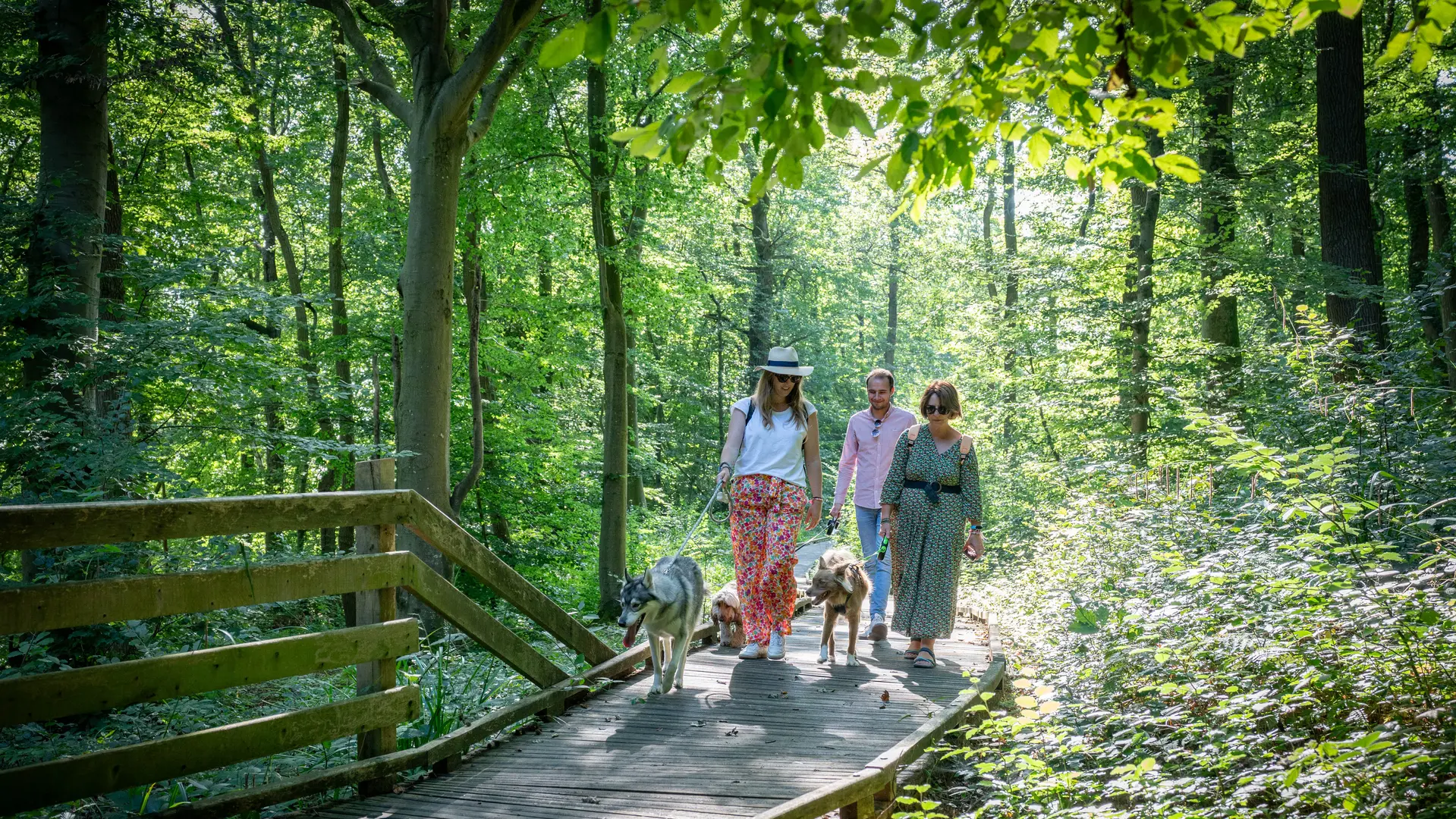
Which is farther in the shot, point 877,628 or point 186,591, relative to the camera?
point 877,628

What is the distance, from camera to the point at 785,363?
24.0 feet

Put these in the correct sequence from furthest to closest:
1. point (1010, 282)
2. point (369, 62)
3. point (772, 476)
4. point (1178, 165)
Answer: point (1010, 282), point (369, 62), point (772, 476), point (1178, 165)

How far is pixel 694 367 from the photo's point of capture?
30578mm

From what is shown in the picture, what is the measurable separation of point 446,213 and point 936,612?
5.87 meters

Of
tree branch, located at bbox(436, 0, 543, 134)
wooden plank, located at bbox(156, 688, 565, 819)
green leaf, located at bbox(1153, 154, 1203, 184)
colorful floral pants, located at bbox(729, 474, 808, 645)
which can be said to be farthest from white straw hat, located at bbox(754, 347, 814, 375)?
tree branch, located at bbox(436, 0, 543, 134)

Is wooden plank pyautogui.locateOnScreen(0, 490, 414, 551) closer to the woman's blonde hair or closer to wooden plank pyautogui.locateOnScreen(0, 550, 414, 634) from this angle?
wooden plank pyautogui.locateOnScreen(0, 550, 414, 634)

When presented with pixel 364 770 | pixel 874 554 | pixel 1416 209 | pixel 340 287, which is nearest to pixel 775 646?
pixel 874 554

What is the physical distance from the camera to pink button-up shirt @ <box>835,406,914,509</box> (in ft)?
27.7

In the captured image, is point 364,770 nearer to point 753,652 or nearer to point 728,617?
point 753,652

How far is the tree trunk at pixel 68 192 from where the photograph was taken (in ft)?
26.2

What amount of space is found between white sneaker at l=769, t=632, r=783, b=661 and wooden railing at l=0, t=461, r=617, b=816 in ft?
7.78

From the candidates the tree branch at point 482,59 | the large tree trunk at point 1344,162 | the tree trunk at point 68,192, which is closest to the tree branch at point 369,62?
the tree branch at point 482,59

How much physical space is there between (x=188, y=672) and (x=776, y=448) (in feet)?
13.9

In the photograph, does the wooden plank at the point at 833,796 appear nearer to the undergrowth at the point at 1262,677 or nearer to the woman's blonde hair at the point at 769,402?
the undergrowth at the point at 1262,677
